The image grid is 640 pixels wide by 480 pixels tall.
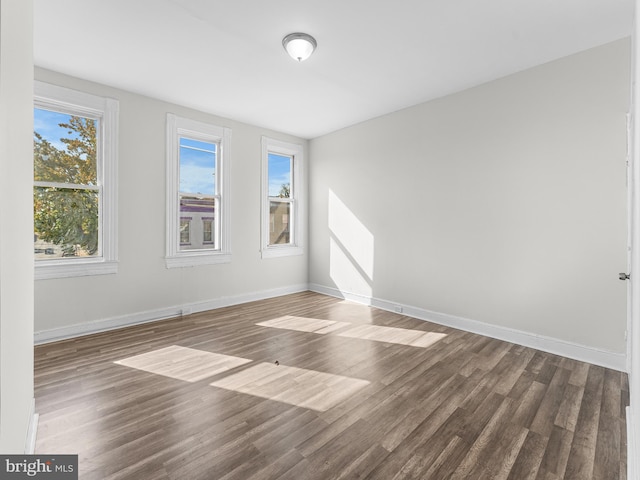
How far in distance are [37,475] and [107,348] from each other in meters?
2.08

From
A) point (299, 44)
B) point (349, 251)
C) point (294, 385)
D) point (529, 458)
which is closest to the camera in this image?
point (529, 458)

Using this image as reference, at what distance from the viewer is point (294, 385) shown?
2.44 metres

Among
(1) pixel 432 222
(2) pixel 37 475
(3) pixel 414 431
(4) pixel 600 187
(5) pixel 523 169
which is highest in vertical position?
(5) pixel 523 169

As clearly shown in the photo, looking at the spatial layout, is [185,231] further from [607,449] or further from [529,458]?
[607,449]

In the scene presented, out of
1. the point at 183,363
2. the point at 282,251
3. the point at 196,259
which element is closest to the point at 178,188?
the point at 196,259

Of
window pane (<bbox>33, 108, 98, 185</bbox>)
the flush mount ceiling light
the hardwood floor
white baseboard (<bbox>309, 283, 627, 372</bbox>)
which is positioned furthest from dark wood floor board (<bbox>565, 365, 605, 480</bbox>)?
window pane (<bbox>33, 108, 98, 185</bbox>)

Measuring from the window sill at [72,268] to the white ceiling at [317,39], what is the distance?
206 centimetres

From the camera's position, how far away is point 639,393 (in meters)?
1.36

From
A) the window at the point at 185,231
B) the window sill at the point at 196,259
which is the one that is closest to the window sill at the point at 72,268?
the window sill at the point at 196,259

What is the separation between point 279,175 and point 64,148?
9.96ft

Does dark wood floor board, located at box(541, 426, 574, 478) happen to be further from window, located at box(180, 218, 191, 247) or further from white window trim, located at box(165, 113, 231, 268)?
window, located at box(180, 218, 191, 247)

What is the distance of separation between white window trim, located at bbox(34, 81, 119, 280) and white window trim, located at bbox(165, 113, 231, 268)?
24.3 inches

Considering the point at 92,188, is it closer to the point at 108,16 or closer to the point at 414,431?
the point at 108,16

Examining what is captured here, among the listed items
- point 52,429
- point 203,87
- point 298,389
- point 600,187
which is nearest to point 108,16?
point 203,87
